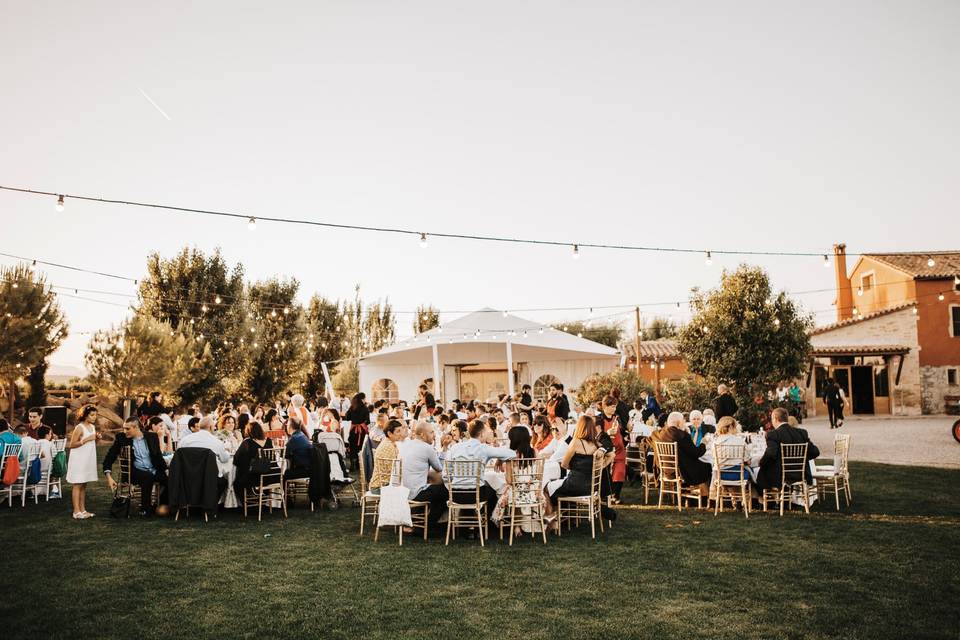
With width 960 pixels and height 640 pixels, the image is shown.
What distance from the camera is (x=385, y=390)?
78.7 feet

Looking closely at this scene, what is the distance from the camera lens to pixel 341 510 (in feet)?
28.3

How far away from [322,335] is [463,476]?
91.8 feet

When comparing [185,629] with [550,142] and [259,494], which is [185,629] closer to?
[259,494]

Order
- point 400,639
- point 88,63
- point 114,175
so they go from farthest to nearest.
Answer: point 114,175
point 88,63
point 400,639

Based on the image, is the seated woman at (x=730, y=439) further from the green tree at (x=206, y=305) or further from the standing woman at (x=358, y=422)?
the green tree at (x=206, y=305)

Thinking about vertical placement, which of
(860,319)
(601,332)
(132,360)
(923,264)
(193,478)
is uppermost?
(923,264)

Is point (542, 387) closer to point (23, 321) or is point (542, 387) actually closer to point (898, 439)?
point (898, 439)

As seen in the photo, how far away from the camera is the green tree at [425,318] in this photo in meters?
40.8

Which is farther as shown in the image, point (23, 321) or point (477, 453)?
point (23, 321)

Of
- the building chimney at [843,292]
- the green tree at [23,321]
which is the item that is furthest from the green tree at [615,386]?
the green tree at [23,321]

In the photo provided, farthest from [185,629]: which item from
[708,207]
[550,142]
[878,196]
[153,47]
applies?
[878,196]

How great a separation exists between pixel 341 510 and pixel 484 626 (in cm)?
493

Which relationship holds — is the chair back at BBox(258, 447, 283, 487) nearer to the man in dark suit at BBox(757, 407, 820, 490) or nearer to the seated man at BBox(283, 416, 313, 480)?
the seated man at BBox(283, 416, 313, 480)

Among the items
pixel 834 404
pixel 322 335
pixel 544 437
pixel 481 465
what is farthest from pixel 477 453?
pixel 322 335
